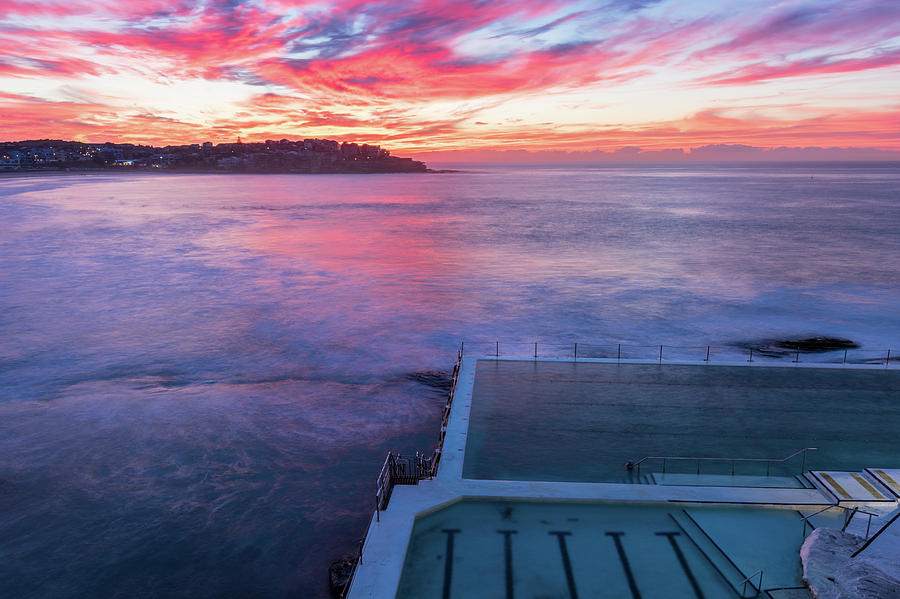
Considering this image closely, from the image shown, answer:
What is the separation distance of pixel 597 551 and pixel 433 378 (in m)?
14.4

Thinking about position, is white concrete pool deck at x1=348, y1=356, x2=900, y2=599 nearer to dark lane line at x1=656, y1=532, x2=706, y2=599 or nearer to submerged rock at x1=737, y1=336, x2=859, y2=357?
dark lane line at x1=656, y1=532, x2=706, y2=599

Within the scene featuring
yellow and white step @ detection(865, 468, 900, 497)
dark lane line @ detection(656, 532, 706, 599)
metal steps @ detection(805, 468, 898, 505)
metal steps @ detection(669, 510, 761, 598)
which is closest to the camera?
metal steps @ detection(669, 510, 761, 598)

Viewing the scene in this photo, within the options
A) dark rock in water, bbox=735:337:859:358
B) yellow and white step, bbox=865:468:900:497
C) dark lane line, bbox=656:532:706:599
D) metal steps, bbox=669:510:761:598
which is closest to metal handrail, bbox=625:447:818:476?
yellow and white step, bbox=865:468:900:497

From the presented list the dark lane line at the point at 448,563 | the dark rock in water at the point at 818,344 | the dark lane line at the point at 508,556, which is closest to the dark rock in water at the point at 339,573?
the dark lane line at the point at 448,563

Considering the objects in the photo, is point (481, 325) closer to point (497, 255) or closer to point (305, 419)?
point (305, 419)

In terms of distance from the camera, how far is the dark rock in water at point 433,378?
23938 millimetres

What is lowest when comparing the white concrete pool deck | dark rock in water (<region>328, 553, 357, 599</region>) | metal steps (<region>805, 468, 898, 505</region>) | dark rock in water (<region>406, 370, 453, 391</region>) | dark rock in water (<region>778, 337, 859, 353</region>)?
dark rock in water (<region>328, 553, 357, 599</region>)

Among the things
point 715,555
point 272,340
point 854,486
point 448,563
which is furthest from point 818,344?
point 272,340

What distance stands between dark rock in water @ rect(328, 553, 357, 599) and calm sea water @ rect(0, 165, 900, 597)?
26 centimetres

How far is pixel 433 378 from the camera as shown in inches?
973

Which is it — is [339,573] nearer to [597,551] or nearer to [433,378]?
[597,551]

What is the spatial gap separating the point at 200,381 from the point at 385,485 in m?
14.1

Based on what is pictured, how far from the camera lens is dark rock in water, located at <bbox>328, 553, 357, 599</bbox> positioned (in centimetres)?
1296

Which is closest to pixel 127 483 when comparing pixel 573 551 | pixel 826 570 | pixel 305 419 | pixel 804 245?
pixel 305 419
